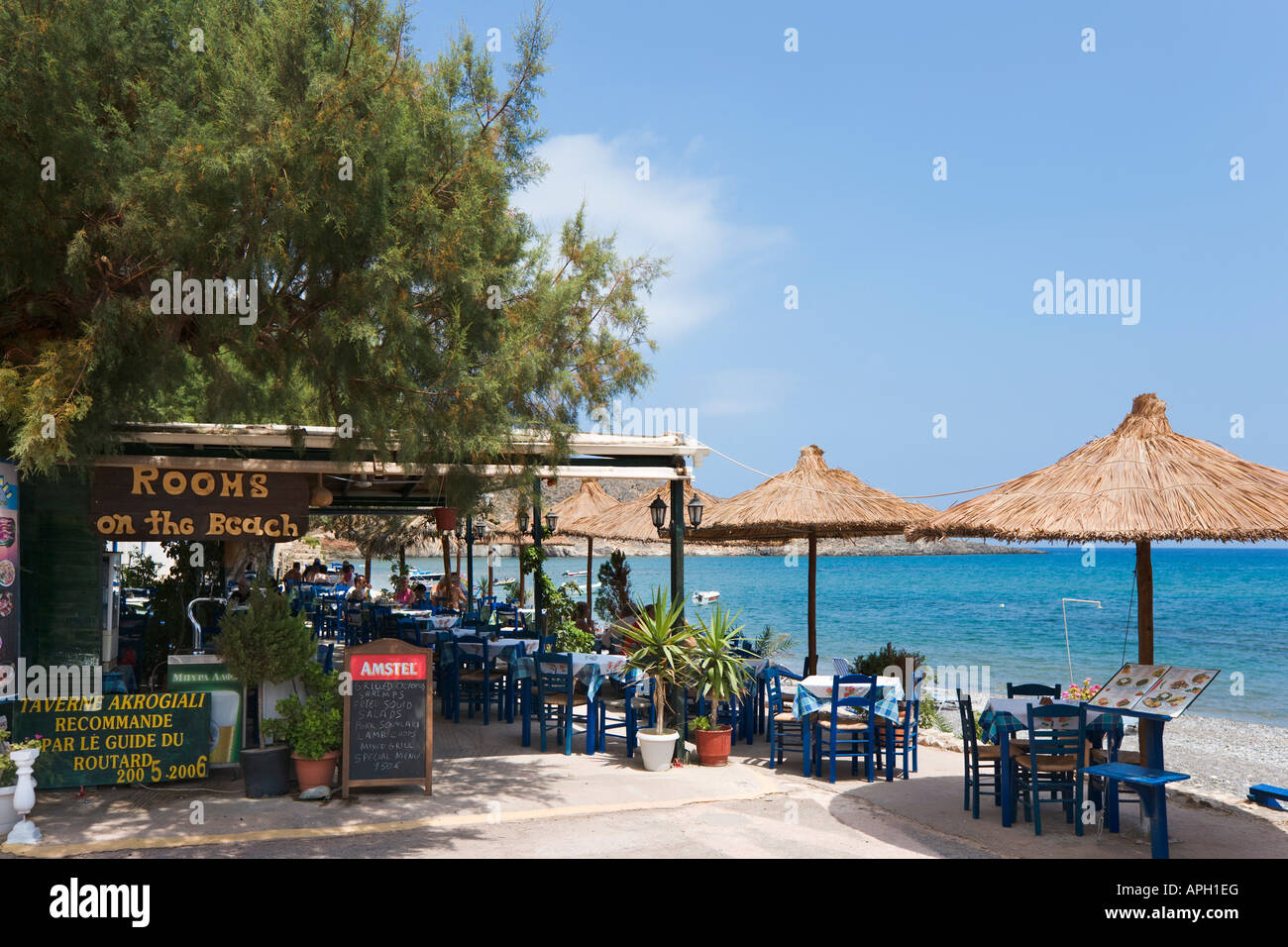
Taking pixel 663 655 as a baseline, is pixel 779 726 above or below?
below

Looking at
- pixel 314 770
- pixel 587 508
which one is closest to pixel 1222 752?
pixel 587 508

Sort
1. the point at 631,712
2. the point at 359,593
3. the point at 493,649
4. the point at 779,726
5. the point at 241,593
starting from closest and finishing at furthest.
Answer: the point at 779,726 → the point at 631,712 → the point at 493,649 → the point at 241,593 → the point at 359,593

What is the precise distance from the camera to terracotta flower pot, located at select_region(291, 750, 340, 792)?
7.57 metres

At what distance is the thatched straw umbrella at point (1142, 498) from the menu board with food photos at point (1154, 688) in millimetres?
192

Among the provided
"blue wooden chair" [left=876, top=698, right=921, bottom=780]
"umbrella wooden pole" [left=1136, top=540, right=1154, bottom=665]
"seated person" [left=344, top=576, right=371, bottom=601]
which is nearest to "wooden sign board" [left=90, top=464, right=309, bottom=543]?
"blue wooden chair" [left=876, top=698, right=921, bottom=780]

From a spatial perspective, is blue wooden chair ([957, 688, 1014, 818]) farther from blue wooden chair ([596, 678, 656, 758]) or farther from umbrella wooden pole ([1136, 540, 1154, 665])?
blue wooden chair ([596, 678, 656, 758])

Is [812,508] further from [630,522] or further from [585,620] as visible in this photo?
[585,620]

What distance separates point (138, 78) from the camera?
6.51 meters

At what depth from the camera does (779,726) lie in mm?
9406

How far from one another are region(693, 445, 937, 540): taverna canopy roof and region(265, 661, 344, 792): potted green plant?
5467 mm

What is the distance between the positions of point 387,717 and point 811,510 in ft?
19.2

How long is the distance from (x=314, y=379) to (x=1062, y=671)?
1149 inches
